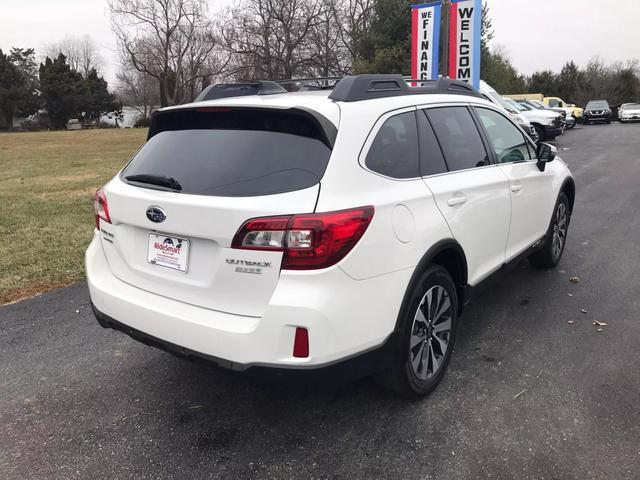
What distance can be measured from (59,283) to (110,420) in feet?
8.96

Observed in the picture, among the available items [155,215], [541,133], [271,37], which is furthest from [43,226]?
[271,37]

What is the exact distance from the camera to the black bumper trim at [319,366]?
7.67 ft

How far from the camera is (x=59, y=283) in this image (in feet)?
17.1

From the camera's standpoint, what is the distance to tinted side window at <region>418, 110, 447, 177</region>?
9.96 ft

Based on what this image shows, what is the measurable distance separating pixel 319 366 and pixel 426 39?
13316 mm

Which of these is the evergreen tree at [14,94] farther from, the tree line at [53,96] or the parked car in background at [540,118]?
the parked car in background at [540,118]

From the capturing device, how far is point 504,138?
4148 mm

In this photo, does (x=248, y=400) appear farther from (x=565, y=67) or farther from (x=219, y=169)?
(x=565, y=67)

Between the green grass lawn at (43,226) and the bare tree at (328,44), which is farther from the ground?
the bare tree at (328,44)

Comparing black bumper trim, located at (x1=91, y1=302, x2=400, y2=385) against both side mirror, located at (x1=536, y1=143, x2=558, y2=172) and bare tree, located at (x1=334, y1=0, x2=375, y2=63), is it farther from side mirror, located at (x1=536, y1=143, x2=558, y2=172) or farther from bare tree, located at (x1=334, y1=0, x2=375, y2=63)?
bare tree, located at (x1=334, y1=0, x2=375, y2=63)

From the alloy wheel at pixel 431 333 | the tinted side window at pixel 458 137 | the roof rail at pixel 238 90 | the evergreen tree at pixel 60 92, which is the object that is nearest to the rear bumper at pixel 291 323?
the alloy wheel at pixel 431 333

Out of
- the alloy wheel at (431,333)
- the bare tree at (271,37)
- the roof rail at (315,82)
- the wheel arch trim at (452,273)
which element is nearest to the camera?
the wheel arch trim at (452,273)

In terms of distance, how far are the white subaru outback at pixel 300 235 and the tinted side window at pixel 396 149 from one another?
0.01 m

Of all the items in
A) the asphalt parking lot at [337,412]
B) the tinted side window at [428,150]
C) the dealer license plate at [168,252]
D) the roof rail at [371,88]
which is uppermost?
the roof rail at [371,88]
